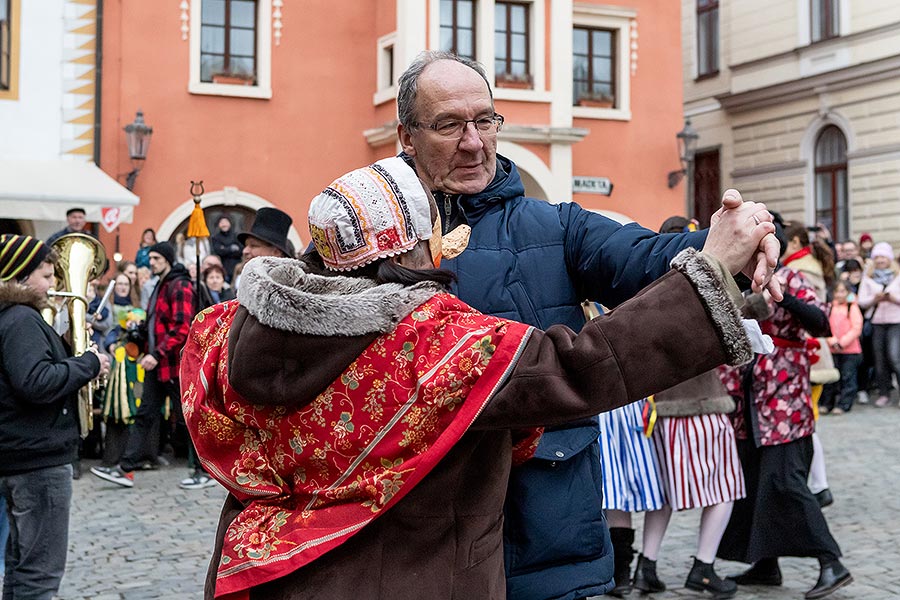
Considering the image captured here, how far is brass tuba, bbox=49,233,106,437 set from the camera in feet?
20.3

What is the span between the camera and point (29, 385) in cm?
502

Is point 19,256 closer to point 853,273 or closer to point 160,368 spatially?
point 160,368

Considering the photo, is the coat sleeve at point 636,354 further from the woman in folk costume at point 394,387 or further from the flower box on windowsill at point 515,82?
the flower box on windowsill at point 515,82

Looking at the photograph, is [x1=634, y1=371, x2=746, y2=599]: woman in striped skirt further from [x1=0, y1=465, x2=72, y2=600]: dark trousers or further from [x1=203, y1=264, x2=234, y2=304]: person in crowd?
[x1=203, y1=264, x2=234, y2=304]: person in crowd

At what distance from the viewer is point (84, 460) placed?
11.6 metres

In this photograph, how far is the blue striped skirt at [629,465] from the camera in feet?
20.9

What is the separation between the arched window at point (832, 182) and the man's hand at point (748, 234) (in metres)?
24.6

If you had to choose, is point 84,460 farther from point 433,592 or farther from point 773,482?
point 433,592

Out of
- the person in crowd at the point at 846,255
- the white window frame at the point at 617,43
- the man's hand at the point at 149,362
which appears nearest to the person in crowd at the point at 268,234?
the man's hand at the point at 149,362

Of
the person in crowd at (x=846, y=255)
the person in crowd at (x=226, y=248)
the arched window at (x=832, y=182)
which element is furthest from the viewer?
the arched window at (x=832, y=182)

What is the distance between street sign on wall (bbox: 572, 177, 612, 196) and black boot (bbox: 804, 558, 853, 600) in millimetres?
15344

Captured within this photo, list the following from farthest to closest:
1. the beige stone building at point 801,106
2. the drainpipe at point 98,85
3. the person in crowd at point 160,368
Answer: the beige stone building at point 801,106
the drainpipe at point 98,85
the person in crowd at point 160,368

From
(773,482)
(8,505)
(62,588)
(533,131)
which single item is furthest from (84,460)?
(533,131)

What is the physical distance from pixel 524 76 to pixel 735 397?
14.5 metres
